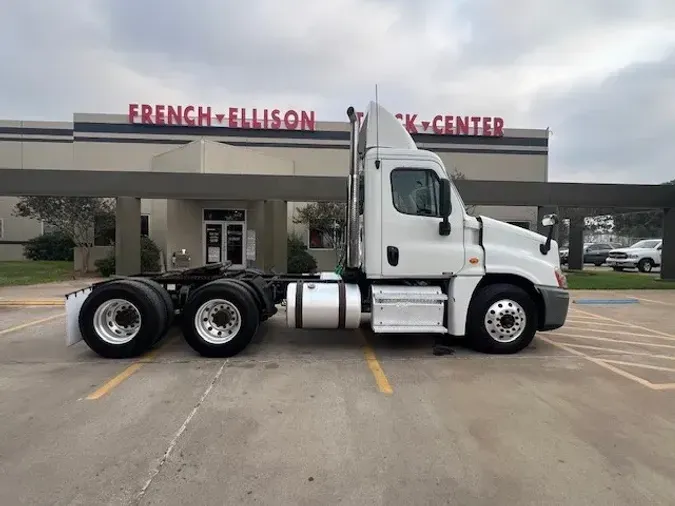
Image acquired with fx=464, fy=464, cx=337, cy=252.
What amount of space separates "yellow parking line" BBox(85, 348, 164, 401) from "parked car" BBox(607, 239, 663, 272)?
26.0 m

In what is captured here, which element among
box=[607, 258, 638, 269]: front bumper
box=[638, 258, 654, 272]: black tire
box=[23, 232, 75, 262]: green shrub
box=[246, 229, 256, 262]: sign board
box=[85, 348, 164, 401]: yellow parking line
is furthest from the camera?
box=[23, 232, 75, 262]: green shrub

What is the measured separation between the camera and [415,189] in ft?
22.3

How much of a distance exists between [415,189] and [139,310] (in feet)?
14.0

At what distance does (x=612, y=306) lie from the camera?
1255 cm

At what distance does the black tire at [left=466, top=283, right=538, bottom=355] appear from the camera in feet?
22.3

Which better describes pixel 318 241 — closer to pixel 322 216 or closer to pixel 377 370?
pixel 322 216

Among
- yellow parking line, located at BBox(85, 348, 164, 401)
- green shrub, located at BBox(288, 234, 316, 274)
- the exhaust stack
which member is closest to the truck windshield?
green shrub, located at BBox(288, 234, 316, 274)

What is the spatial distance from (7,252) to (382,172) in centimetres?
3093

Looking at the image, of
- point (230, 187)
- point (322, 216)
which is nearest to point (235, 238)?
point (322, 216)

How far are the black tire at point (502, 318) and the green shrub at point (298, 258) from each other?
1437 cm

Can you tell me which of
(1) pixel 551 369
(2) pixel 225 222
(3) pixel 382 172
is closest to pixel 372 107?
(3) pixel 382 172

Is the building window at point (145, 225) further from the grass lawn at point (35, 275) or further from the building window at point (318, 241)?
the building window at point (318, 241)

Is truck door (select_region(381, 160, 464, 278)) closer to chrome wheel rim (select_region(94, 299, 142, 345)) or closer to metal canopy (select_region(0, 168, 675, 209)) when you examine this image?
chrome wheel rim (select_region(94, 299, 142, 345))

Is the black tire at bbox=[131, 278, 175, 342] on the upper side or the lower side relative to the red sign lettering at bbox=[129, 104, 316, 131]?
lower
